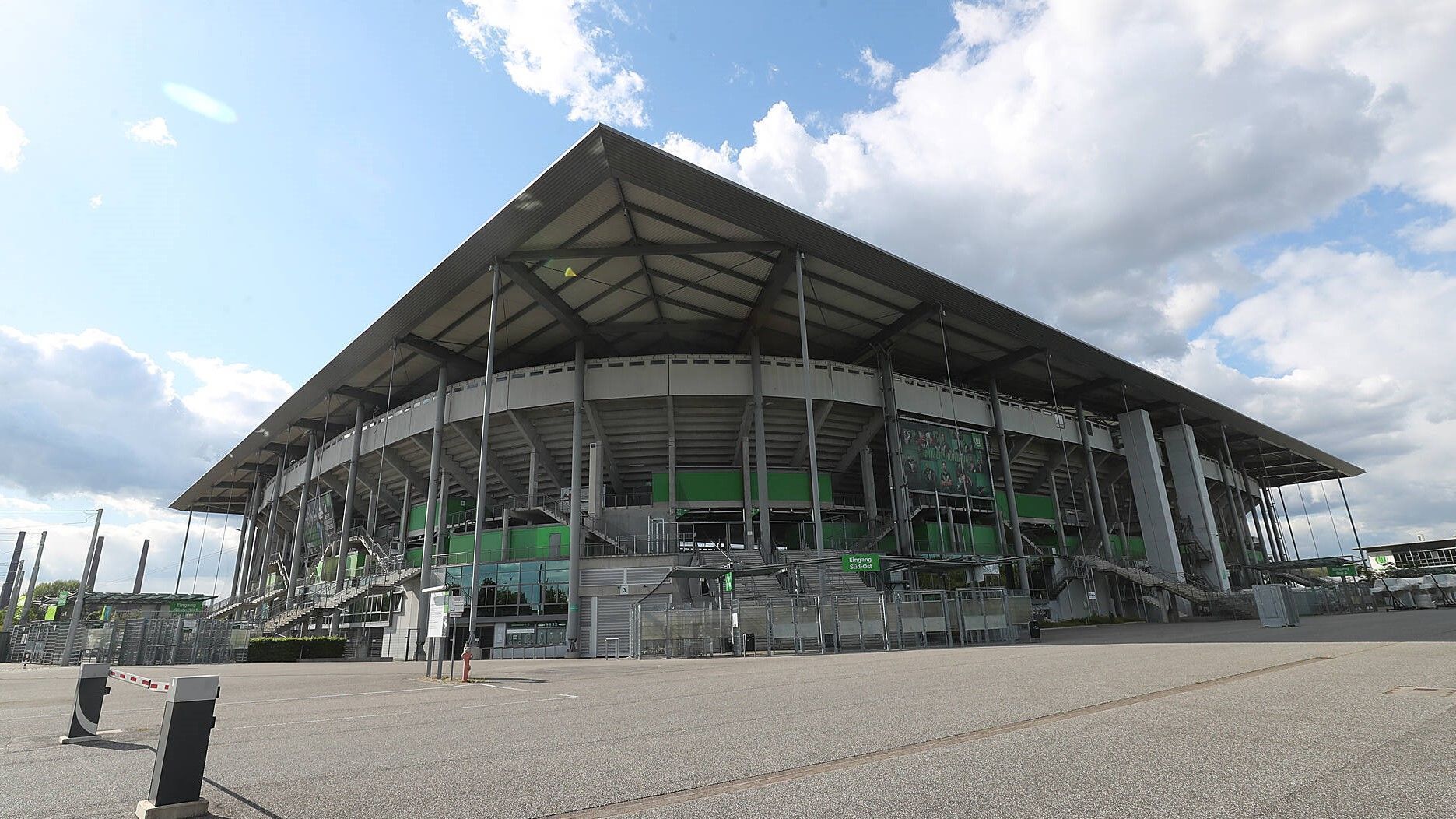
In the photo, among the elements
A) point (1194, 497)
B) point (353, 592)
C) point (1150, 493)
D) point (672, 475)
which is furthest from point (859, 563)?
point (1194, 497)

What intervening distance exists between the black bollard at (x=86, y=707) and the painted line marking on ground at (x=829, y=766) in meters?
6.75

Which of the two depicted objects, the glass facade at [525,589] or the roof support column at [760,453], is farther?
the roof support column at [760,453]

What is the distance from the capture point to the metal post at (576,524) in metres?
32.2

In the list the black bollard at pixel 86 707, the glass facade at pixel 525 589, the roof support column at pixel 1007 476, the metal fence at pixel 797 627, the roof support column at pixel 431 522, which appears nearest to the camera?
the black bollard at pixel 86 707

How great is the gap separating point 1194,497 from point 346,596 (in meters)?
56.6

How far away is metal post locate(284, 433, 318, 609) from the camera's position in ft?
159

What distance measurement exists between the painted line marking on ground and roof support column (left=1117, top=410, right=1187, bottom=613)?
150 ft

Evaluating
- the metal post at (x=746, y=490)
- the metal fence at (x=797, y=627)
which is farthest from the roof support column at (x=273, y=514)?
the metal fence at (x=797, y=627)

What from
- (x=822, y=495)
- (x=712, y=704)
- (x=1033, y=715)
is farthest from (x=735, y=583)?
(x=1033, y=715)

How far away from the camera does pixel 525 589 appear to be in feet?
111

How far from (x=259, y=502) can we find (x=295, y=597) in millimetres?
22219

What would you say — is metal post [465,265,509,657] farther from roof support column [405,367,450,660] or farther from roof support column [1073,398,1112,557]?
roof support column [1073,398,1112,557]

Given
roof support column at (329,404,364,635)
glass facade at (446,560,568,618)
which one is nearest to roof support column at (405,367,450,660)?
glass facade at (446,560,568,618)

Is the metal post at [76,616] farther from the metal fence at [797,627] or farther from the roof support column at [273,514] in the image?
the metal fence at [797,627]
